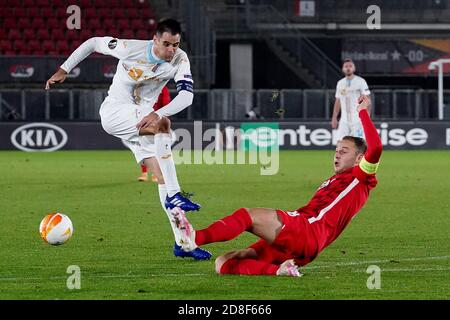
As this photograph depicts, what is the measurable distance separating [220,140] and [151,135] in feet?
64.9

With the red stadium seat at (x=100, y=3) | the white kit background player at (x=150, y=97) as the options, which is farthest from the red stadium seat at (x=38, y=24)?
the white kit background player at (x=150, y=97)

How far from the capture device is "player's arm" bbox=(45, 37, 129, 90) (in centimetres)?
1013

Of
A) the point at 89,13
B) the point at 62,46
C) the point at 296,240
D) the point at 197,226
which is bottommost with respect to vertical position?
the point at 197,226

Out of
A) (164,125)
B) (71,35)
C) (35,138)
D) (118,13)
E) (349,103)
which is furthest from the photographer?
(118,13)

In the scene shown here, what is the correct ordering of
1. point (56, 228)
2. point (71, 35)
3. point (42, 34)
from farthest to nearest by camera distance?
1. point (42, 34)
2. point (71, 35)
3. point (56, 228)

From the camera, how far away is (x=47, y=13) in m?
35.1

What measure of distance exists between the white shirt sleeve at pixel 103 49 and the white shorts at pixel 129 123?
484 mm

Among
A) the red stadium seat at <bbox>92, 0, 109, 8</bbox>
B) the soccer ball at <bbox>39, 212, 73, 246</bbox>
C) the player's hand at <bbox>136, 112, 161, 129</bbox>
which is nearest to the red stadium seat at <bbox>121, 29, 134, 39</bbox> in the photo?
the red stadium seat at <bbox>92, 0, 109, 8</bbox>

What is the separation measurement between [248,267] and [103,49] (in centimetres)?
323

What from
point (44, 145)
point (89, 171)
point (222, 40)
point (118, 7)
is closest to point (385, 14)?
point (222, 40)

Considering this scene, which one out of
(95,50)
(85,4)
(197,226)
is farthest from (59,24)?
(95,50)

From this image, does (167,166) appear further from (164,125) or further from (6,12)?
(6,12)

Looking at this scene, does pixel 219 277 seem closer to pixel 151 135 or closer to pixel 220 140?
pixel 151 135

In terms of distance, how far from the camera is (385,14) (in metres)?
37.5
